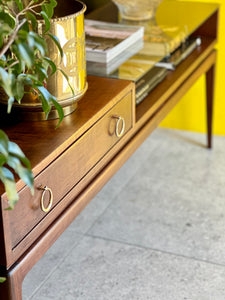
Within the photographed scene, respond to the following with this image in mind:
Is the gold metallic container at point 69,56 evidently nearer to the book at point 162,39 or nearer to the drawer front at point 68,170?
the drawer front at point 68,170

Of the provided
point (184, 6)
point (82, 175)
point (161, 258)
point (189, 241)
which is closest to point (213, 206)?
point (189, 241)

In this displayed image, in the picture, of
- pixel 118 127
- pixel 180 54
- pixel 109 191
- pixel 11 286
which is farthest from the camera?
pixel 109 191

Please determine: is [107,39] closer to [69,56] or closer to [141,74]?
[141,74]

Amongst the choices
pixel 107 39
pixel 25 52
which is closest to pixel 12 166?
pixel 25 52

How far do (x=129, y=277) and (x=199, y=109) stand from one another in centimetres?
123

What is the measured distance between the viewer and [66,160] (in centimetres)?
123

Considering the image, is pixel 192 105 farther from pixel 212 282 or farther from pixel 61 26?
pixel 61 26

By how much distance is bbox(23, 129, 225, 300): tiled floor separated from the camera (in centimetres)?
169

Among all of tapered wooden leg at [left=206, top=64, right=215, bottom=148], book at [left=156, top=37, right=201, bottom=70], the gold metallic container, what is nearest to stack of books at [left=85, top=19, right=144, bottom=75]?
book at [left=156, top=37, right=201, bottom=70]

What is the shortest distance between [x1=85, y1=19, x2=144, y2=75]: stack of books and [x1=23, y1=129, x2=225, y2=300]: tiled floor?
0.60 meters

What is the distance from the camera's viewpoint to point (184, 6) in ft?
7.34

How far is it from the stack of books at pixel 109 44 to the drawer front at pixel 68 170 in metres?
0.16

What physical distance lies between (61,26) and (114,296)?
82 cm

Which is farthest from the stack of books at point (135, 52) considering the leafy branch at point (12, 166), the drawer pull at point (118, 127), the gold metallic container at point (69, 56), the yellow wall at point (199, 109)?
the leafy branch at point (12, 166)
